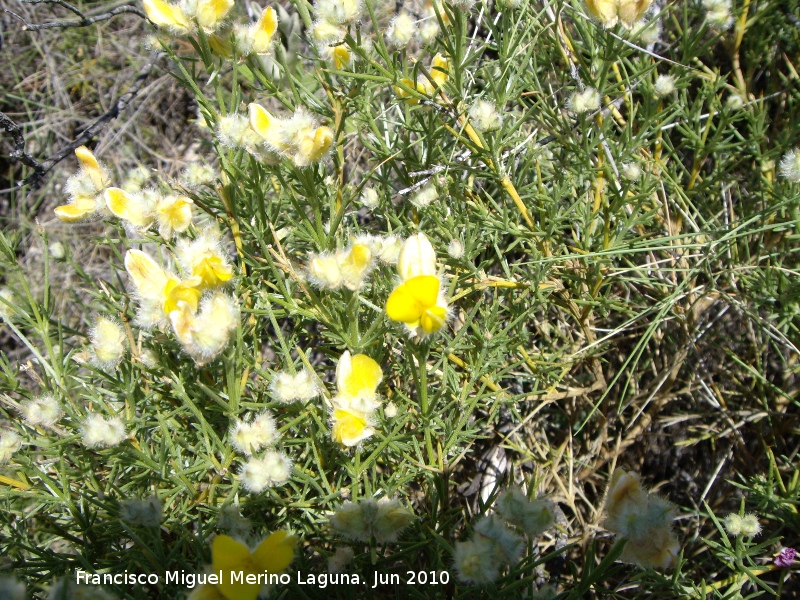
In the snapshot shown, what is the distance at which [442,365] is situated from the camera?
4.10 ft

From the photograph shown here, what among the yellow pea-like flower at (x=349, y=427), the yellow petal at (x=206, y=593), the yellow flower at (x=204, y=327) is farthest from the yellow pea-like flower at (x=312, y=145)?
the yellow petal at (x=206, y=593)

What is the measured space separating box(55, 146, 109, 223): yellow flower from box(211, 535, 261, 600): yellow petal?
74 cm

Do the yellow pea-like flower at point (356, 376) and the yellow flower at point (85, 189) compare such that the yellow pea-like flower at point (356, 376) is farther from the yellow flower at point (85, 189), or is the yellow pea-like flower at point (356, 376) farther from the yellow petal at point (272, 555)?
the yellow flower at point (85, 189)

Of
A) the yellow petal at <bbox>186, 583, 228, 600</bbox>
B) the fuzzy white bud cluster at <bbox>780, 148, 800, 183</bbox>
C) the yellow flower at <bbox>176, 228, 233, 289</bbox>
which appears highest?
the fuzzy white bud cluster at <bbox>780, 148, 800, 183</bbox>

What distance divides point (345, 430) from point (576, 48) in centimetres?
103

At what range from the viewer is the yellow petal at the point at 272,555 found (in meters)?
0.79

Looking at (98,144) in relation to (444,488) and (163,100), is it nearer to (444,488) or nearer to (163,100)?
(163,100)

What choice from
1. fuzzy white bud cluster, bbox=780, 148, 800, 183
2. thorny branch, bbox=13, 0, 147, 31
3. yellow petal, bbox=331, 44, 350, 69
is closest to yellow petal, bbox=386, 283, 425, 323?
yellow petal, bbox=331, 44, 350, 69

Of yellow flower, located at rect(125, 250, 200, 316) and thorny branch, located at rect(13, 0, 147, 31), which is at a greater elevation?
thorny branch, located at rect(13, 0, 147, 31)

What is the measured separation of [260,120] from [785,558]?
1324 mm

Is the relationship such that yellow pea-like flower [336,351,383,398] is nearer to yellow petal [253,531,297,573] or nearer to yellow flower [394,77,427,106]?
yellow petal [253,531,297,573]

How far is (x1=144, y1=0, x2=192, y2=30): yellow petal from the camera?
1042 mm

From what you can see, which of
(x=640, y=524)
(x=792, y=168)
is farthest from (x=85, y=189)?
(x=792, y=168)

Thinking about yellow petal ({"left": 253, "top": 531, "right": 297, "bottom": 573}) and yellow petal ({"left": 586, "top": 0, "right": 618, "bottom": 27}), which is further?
yellow petal ({"left": 586, "top": 0, "right": 618, "bottom": 27})
